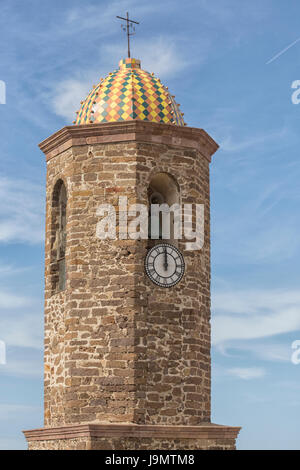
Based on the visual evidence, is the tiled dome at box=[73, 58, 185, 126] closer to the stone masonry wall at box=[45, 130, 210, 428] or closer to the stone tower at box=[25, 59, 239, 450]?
the stone tower at box=[25, 59, 239, 450]

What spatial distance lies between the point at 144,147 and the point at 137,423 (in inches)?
252

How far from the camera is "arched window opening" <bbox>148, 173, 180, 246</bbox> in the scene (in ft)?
84.8

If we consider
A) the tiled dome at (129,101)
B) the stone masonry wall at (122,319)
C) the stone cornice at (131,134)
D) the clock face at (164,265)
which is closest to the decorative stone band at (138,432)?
the stone masonry wall at (122,319)

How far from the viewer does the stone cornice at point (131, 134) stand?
997 inches

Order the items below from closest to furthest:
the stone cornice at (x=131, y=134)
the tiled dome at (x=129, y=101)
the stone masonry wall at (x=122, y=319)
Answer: the stone masonry wall at (x=122, y=319), the stone cornice at (x=131, y=134), the tiled dome at (x=129, y=101)

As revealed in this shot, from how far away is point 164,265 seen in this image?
25.3 metres

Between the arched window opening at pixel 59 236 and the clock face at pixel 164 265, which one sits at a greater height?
the arched window opening at pixel 59 236

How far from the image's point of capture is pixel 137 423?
23984 mm

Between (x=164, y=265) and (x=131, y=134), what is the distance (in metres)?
3.16

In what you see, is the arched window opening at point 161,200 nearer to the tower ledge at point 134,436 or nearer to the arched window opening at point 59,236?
the arched window opening at point 59,236

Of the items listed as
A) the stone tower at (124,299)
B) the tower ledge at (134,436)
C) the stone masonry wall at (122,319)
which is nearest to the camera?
the tower ledge at (134,436)

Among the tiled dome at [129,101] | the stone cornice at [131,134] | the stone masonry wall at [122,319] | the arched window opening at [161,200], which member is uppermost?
the tiled dome at [129,101]

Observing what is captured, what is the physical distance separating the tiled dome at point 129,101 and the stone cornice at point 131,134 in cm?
53

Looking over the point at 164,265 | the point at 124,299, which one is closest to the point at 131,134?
the point at 164,265
